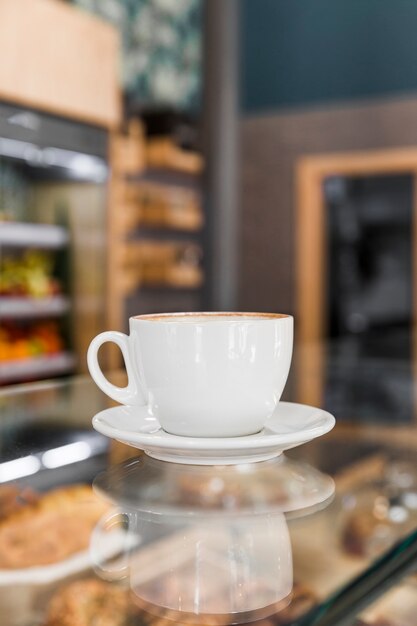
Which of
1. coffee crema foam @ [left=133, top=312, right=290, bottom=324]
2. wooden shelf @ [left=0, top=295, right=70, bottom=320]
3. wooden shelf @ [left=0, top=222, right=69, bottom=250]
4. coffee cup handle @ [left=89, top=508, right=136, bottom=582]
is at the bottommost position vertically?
wooden shelf @ [left=0, top=295, right=70, bottom=320]

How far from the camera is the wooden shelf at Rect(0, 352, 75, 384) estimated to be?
3.02 m

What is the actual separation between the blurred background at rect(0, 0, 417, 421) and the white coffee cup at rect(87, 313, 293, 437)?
0.70 meters

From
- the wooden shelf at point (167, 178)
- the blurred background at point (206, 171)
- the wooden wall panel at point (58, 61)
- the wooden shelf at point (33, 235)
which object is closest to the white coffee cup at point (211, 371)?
the blurred background at point (206, 171)

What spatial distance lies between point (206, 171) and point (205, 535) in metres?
4.23

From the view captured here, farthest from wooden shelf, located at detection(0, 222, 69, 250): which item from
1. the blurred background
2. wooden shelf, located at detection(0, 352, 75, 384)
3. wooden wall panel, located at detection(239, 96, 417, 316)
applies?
wooden wall panel, located at detection(239, 96, 417, 316)

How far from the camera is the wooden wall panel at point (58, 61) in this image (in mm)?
3006

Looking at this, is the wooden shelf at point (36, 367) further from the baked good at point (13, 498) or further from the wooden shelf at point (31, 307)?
the baked good at point (13, 498)

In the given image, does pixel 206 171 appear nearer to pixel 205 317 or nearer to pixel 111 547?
pixel 205 317

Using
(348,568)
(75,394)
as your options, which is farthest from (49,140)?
(348,568)

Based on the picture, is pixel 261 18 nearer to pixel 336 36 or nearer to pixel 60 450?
pixel 336 36

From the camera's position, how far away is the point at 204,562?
34cm

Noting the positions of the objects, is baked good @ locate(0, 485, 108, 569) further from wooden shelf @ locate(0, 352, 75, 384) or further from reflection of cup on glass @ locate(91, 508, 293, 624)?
wooden shelf @ locate(0, 352, 75, 384)

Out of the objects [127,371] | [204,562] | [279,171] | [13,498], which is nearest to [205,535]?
[204,562]

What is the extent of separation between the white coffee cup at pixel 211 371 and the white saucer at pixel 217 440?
0.01m
